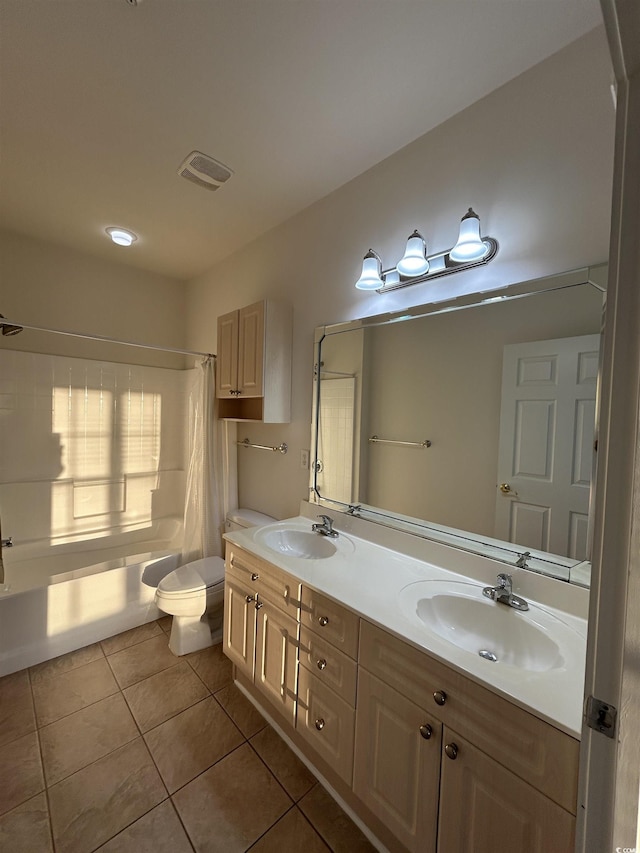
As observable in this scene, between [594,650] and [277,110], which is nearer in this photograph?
[594,650]

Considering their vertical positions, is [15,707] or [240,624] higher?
[240,624]

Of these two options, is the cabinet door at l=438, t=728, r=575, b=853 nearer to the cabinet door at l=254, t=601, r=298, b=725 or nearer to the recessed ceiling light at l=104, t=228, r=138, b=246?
the cabinet door at l=254, t=601, r=298, b=725

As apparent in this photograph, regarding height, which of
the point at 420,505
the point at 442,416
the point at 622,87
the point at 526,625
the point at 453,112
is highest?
the point at 453,112

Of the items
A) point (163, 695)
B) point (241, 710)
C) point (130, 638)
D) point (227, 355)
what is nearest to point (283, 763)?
point (241, 710)

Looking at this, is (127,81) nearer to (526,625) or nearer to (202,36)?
(202,36)

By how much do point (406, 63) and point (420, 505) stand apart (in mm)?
1656

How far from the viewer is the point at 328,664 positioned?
1.24 meters

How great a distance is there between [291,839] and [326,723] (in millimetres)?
370

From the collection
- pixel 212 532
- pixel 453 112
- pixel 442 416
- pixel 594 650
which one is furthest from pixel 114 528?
pixel 453 112

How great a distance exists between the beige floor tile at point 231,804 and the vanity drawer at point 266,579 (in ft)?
2.13

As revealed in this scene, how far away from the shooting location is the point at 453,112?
1414mm

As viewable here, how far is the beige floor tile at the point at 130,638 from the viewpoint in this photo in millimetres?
2141

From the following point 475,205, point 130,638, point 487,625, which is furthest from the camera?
point 130,638

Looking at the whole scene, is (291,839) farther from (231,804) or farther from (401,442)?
(401,442)
